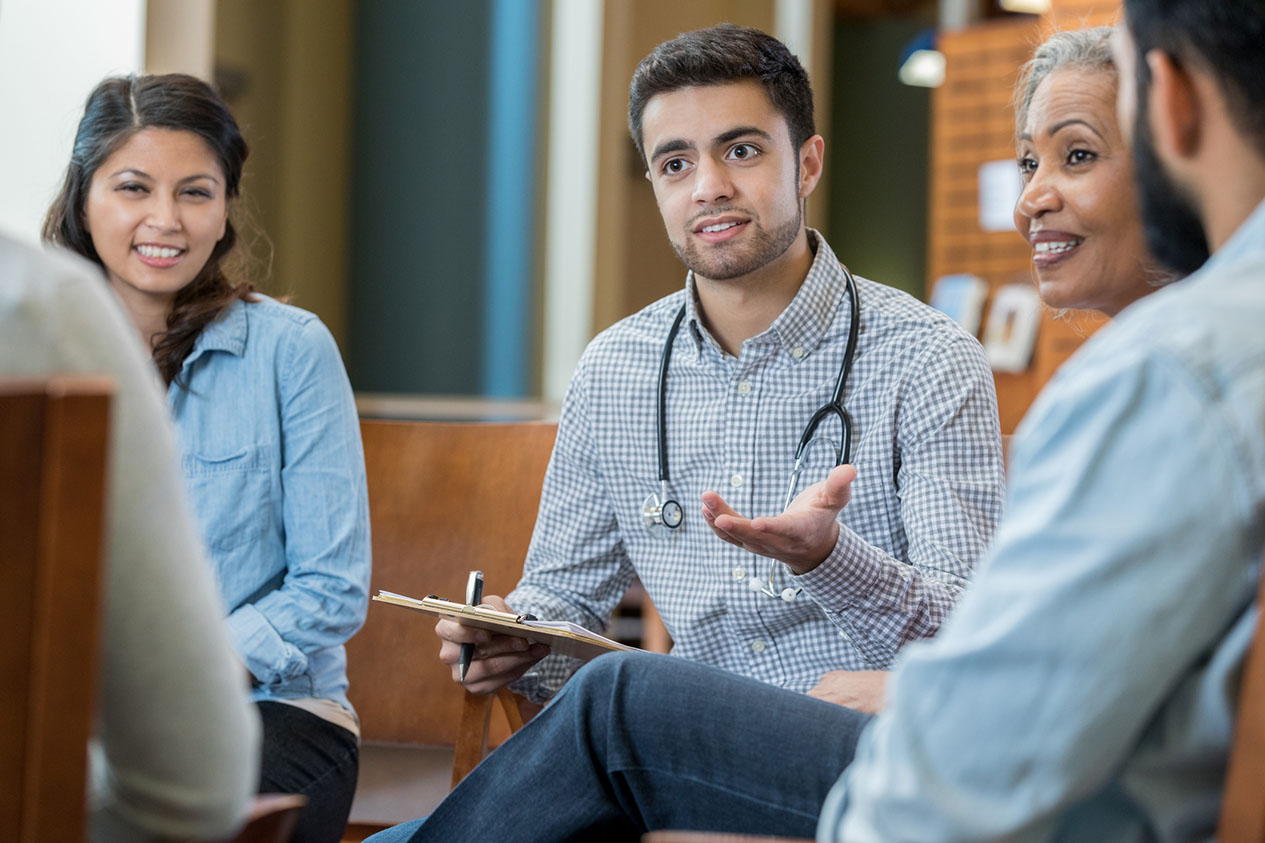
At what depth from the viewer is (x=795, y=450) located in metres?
1.81

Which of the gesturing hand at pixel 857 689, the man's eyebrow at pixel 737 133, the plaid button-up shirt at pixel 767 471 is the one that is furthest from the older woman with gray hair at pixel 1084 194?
the gesturing hand at pixel 857 689

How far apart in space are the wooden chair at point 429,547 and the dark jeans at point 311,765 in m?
0.34

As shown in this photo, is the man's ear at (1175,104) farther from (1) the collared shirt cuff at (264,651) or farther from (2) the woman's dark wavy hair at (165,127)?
(2) the woman's dark wavy hair at (165,127)

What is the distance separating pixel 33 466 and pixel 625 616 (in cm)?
452

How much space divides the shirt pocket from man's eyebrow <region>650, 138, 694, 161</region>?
2.46 feet

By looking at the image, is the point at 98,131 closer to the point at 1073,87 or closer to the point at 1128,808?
the point at 1073,87

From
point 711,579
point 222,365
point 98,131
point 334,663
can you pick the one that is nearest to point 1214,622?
point 711,579

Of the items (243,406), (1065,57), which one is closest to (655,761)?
(243,406)

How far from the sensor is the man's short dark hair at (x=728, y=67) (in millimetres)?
1926

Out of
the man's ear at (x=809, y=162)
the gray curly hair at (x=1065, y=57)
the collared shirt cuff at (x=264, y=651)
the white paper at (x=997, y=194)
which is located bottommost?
the collared shirt cuff at (x=264, y=651)

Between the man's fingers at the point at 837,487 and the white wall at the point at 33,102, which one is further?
the white wall at the point at 33,102

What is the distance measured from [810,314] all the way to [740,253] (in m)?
0.14

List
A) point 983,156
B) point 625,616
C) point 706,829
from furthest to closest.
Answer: point 983,156 < point 625,616 < point 706,829

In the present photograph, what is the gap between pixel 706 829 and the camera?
3.99ft
